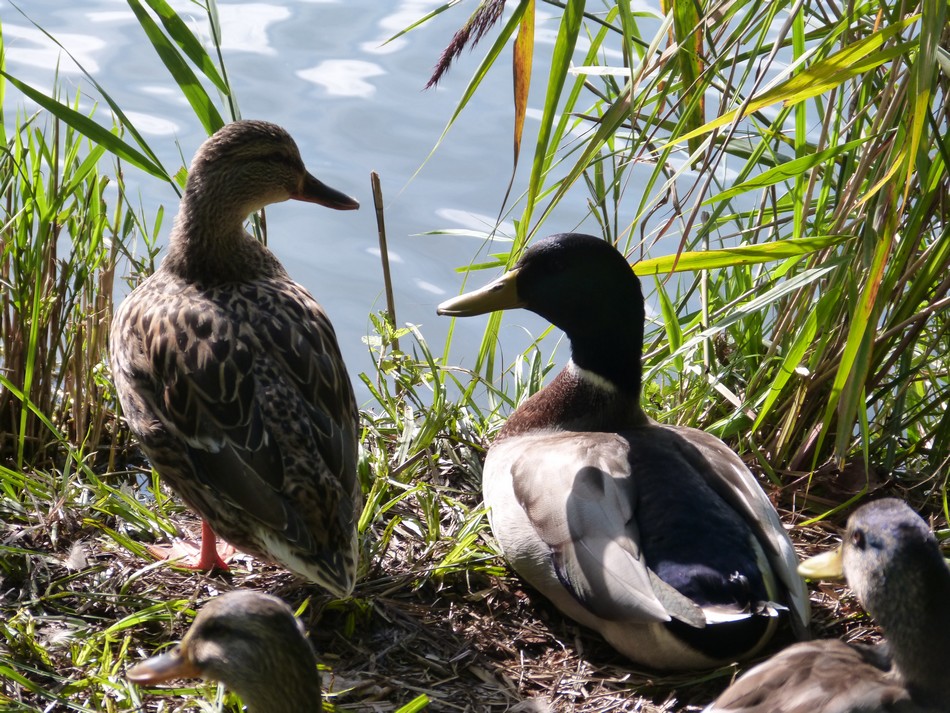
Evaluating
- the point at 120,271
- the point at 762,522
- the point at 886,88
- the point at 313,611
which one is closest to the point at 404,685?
the point at 313,611

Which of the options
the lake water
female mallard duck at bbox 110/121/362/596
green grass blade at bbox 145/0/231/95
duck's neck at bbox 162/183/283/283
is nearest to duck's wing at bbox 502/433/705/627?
female mallard duck at bbox 110/121/362/596

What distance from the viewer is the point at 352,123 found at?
674cm

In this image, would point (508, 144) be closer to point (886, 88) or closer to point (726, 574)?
point (886, 88)

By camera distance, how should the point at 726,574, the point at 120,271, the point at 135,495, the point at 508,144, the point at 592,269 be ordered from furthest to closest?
1. the point at 508,144
2. the point at 120,271
3. the point at 135,495
4. the point at 592,269
5. the point at 726,574

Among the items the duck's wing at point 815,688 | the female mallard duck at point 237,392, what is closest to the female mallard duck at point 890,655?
the duck's wing at point 815,688

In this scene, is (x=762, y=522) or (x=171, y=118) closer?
(x=762, y=522)

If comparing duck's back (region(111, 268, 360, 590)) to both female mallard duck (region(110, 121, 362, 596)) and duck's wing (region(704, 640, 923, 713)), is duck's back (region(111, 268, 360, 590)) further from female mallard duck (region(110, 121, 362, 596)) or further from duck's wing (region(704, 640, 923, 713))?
duck's wing (region(704, 640, 923, 713))

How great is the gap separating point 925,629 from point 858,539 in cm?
23

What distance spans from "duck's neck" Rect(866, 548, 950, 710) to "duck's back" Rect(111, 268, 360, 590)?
132 centimetres

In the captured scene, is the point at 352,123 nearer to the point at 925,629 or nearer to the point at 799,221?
the point at 799,221

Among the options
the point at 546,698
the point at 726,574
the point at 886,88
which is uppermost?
the point at 886,88

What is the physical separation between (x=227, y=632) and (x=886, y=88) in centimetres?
215

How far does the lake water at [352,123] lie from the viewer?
6.04 m

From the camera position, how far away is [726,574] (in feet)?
10.2
